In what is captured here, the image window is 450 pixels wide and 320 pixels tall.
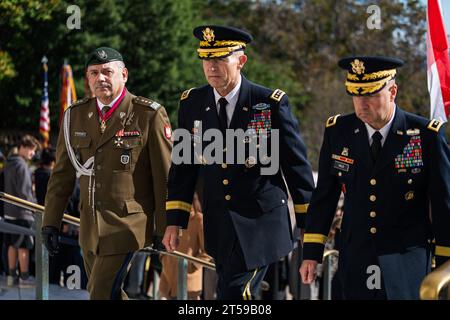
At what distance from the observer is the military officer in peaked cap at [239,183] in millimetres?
5125

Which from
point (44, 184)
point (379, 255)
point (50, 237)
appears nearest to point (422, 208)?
point (379, 255)

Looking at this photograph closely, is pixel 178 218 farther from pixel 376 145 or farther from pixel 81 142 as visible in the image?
pixel 376 145

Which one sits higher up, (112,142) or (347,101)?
(347,101)

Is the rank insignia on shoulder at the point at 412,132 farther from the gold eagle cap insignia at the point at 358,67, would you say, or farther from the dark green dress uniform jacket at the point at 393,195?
the gold eagle cap insignia at the point at 358,67

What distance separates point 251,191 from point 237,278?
485mm

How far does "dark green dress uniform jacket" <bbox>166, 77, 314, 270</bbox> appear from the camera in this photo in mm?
5148

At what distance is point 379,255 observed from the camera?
15.0 ft

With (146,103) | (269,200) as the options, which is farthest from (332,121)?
(146,103)

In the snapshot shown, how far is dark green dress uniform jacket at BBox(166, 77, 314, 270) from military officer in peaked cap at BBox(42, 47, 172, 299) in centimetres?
21

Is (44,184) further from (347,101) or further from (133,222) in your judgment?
(347,101)

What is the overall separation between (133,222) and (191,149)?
0.54 metres

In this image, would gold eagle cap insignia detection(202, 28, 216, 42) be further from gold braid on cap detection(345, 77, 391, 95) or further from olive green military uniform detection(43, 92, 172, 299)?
gold braid on cap detection(345, 77, 391, 95)

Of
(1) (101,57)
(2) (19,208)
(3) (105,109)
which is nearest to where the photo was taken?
(1) (101,57)

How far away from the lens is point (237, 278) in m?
5.09
